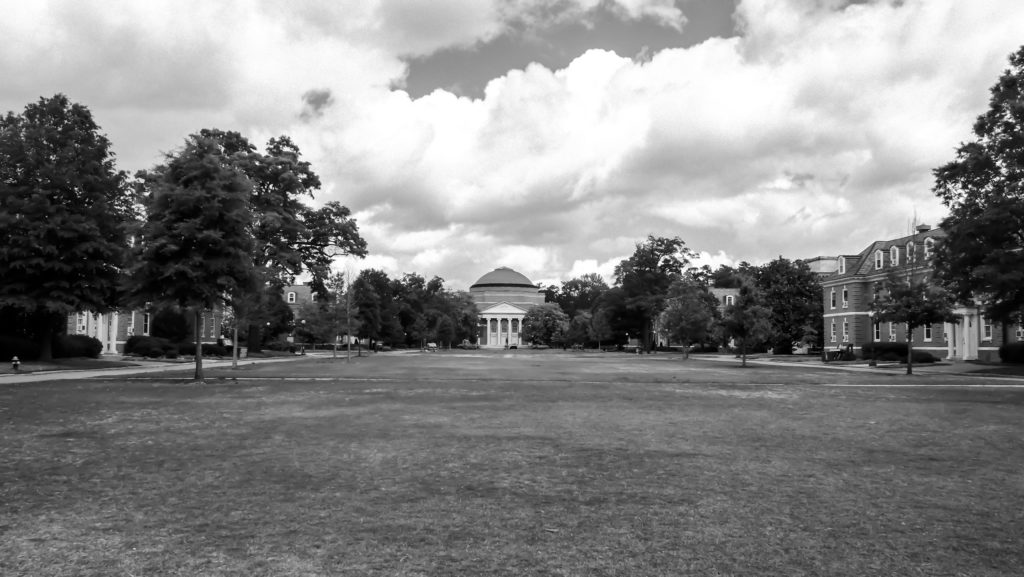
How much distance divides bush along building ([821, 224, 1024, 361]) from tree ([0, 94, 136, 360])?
147ft

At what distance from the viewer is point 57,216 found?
36031 millimetres

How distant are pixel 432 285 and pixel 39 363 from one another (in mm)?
94197

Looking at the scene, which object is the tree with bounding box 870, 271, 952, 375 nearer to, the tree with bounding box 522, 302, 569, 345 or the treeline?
the treeline

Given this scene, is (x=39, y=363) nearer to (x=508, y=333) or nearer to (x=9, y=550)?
(x=9, y=550)

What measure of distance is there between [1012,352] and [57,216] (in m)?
54.5

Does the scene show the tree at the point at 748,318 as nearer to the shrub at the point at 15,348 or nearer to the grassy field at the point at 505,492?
the grassy field at the point at 505,492

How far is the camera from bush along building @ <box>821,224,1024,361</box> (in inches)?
2108

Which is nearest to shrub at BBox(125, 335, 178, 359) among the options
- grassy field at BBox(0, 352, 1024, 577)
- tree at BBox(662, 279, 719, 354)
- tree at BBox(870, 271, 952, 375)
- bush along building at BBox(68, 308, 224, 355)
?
bush along building at BBox(68, 308, 224, 355)

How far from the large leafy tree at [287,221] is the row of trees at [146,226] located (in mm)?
89

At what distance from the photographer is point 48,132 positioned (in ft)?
124

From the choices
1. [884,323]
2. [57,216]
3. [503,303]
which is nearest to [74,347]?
[57,216]

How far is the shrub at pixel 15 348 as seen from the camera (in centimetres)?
3772

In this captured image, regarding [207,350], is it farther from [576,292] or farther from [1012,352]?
[576,292]

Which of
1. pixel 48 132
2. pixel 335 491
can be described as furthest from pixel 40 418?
pixel 48 132
